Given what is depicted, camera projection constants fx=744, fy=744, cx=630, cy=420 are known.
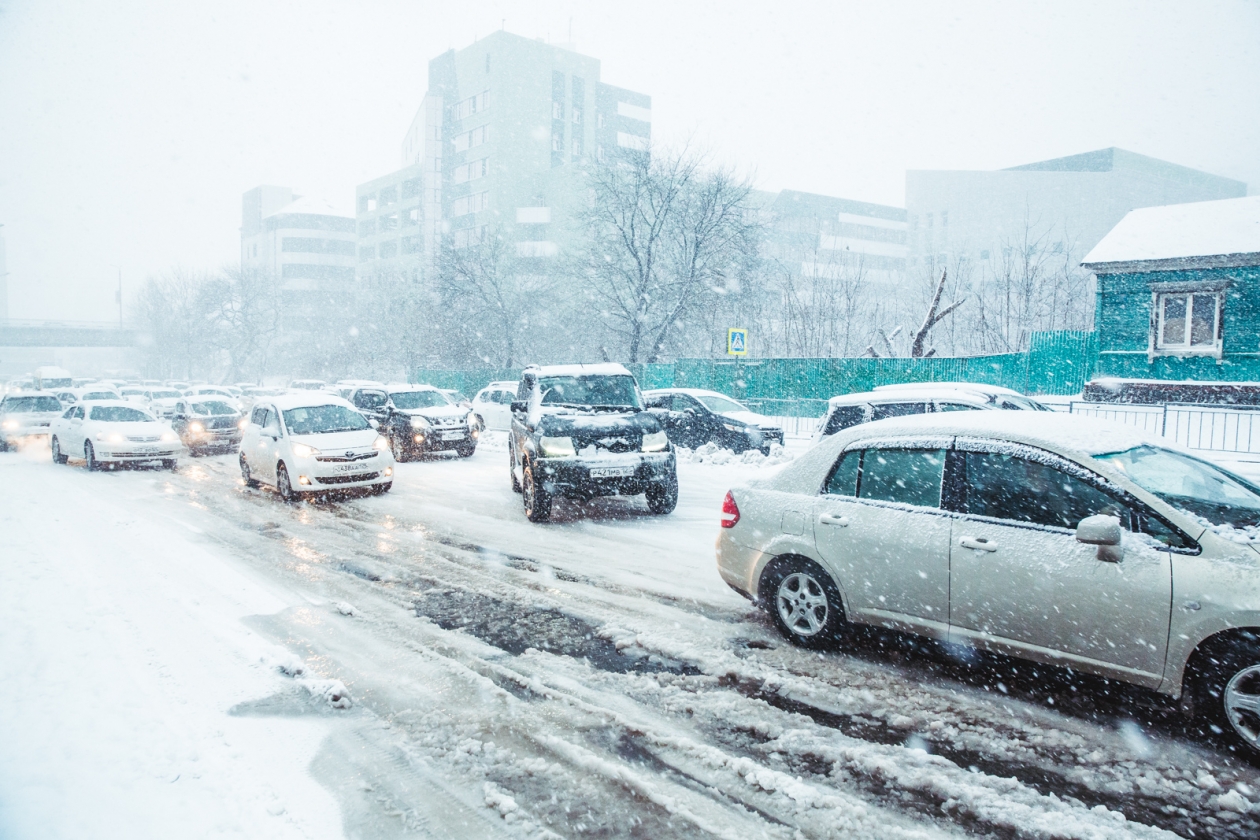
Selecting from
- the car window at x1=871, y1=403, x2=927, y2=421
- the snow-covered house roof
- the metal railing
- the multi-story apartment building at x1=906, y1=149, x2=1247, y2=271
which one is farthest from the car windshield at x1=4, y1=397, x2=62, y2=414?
the multi-story apartment building at x1=906, y1=149, x2=1247, y2=271

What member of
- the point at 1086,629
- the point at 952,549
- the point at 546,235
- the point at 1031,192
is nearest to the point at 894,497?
the point at 952,549

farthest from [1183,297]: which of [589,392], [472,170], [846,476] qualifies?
[472,170]

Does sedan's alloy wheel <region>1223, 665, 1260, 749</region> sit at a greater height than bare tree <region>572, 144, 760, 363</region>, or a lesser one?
lesser

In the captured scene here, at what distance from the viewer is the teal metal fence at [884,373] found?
22.9m

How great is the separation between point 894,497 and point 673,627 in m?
1.86

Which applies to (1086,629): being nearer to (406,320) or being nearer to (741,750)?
(741,750)

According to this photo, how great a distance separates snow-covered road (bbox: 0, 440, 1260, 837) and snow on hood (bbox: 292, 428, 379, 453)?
460 centimetres

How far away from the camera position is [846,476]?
499 cm

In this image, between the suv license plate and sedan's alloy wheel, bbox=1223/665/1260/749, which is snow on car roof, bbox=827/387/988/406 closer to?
the suv license plate

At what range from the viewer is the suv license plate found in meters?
9.44

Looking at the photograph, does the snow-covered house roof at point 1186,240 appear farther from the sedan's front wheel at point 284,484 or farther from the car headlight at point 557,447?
the sedan's front wheel at point 284,484

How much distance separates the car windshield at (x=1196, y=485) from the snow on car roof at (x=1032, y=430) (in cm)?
8

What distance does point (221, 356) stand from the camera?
83.9 m

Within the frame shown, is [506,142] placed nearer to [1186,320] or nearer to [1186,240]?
[1186,240]
